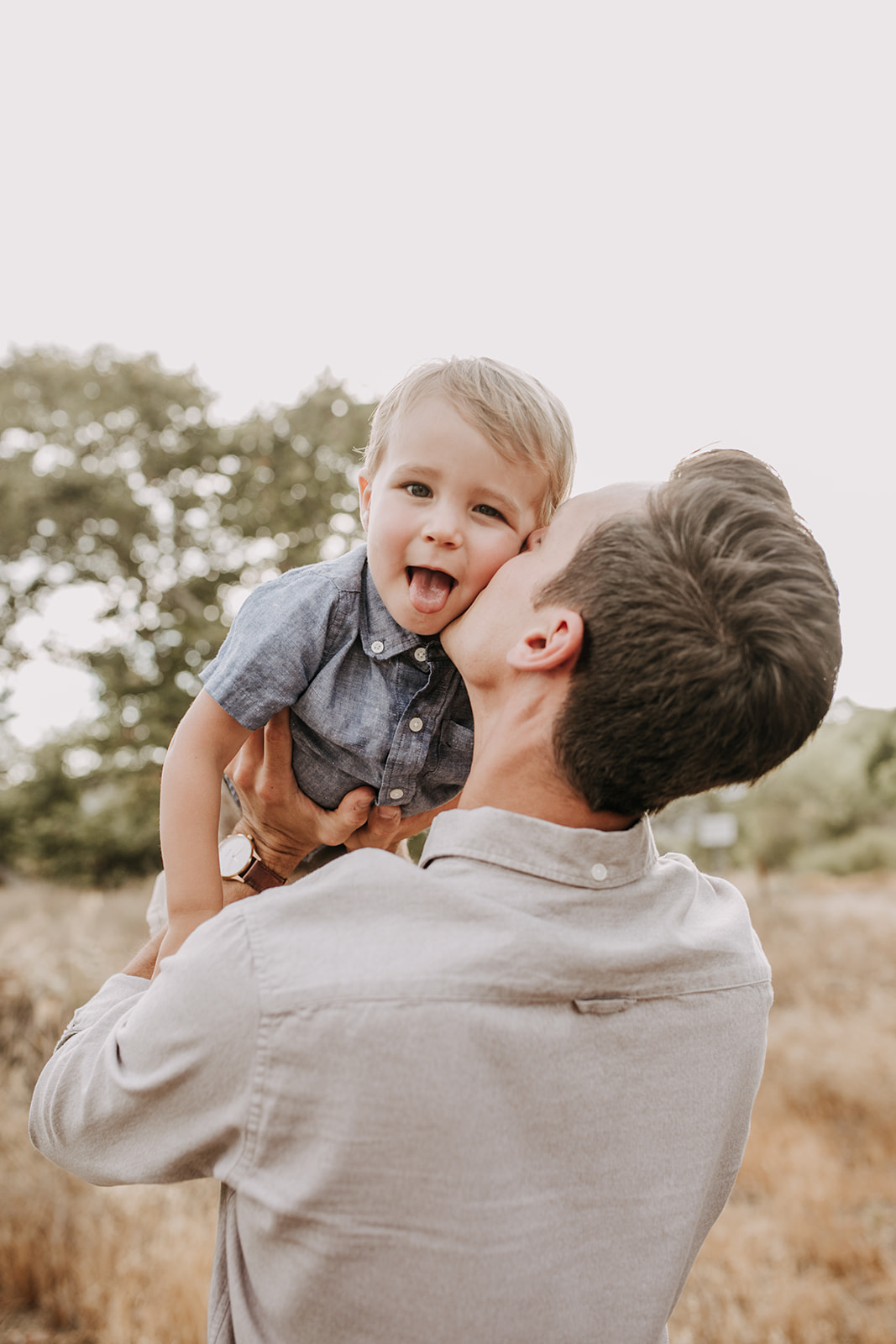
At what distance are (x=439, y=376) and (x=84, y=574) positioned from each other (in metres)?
10.2

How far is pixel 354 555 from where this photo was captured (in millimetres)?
1940

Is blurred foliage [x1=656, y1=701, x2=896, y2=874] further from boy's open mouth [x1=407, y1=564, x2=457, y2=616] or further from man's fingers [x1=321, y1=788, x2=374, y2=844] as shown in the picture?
boy's open mouth [x1=407, y1=564, x2=457, y2=616]

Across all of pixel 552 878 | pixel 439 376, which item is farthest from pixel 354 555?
pixel 552 878

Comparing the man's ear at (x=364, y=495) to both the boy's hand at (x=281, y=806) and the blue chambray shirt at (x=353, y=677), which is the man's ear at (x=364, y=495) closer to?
the blue chambray shirt at (x=353, y=677)

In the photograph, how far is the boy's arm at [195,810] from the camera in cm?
163

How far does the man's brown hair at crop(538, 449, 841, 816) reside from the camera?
1227 millimetres

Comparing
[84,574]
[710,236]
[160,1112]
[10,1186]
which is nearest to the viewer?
[160,1112]

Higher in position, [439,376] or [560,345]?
[439,376]

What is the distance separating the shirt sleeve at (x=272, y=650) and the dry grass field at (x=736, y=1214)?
313 cm

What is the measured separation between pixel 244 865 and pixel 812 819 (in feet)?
37.2

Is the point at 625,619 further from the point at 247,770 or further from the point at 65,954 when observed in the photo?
the point at 65,954

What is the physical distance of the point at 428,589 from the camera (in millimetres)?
1727

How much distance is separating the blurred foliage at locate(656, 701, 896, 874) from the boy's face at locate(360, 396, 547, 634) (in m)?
8.76

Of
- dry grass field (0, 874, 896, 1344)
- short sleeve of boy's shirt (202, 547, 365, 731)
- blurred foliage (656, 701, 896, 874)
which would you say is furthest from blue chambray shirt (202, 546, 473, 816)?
blurred foliage (656, 701, 896, 874)
